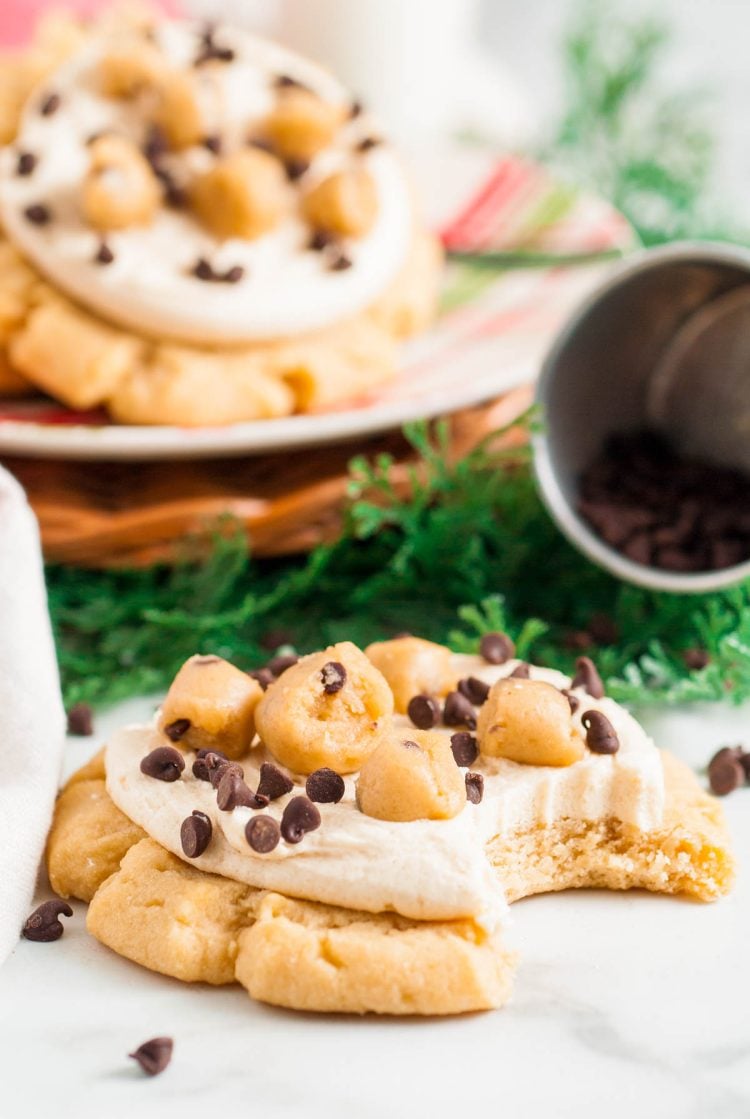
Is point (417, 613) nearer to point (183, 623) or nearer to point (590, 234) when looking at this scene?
point (183, 623)

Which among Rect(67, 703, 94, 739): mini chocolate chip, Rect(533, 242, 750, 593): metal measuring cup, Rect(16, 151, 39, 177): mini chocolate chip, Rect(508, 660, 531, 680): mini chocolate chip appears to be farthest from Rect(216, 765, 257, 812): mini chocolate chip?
Rect(16, 151, 39, 177): mini chocolate chip

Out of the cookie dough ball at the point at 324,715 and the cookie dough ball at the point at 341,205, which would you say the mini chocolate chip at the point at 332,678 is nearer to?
the cookie dough ball at the point at 324,715

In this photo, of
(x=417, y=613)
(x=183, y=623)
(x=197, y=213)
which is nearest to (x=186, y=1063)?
(x=183, y=623)

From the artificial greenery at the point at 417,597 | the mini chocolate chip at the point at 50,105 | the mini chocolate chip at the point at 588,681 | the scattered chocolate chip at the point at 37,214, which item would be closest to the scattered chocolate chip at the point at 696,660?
the artificial greenery at the point at 417,597

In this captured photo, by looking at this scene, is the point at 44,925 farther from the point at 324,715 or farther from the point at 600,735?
the point at 600,735

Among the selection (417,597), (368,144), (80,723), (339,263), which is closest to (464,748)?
(80,723)

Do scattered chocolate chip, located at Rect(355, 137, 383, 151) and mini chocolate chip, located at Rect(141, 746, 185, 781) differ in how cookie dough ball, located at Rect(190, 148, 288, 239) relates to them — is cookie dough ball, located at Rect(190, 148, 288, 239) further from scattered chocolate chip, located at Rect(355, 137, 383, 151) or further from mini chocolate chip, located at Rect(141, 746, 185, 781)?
mini chocolate chip, located at Rect(141, 746, 185, 781)
